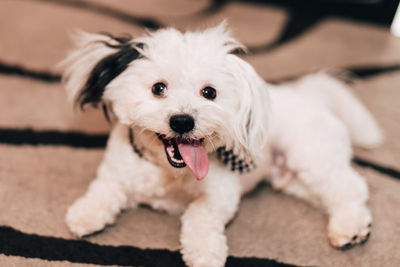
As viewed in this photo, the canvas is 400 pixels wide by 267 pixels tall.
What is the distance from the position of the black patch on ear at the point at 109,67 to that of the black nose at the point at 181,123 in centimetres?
20

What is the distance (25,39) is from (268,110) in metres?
1.33

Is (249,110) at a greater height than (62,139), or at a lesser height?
greater

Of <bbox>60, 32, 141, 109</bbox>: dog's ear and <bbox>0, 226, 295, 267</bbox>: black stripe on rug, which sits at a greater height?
<bbox>60, 32, 141, 109</bbox>: dog's ear

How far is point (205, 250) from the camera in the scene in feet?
3.10

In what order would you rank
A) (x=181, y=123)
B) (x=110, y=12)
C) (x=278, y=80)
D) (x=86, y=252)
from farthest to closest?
Result: 1. (x=110, y=12)
2. (x=278, y=80)
3. (x=86, y=252)
4. (x=181, y=123)

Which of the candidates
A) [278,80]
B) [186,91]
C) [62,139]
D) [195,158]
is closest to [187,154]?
[195,158]

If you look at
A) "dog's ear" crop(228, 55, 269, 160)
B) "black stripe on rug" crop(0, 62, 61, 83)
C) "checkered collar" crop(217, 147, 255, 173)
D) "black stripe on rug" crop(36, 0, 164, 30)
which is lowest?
"black stripe on rug" crop(0, 62, 61, 83)

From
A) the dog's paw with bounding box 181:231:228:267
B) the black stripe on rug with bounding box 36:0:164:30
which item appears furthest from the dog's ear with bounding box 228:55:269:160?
the black stripe on rug with bounding box 36:0:164:30

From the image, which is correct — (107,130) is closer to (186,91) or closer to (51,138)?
(51,138)

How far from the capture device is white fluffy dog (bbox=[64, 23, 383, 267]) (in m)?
0.91

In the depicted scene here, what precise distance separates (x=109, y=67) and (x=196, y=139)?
A: 0.30 metres

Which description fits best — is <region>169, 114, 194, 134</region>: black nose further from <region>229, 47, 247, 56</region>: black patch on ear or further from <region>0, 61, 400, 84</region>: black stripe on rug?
<region>0, 61, 400, 84</region>: black stripe on rug

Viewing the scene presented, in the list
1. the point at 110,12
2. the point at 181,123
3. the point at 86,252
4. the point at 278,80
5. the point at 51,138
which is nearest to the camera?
the point at 181,123

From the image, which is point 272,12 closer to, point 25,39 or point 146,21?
point 146,21
